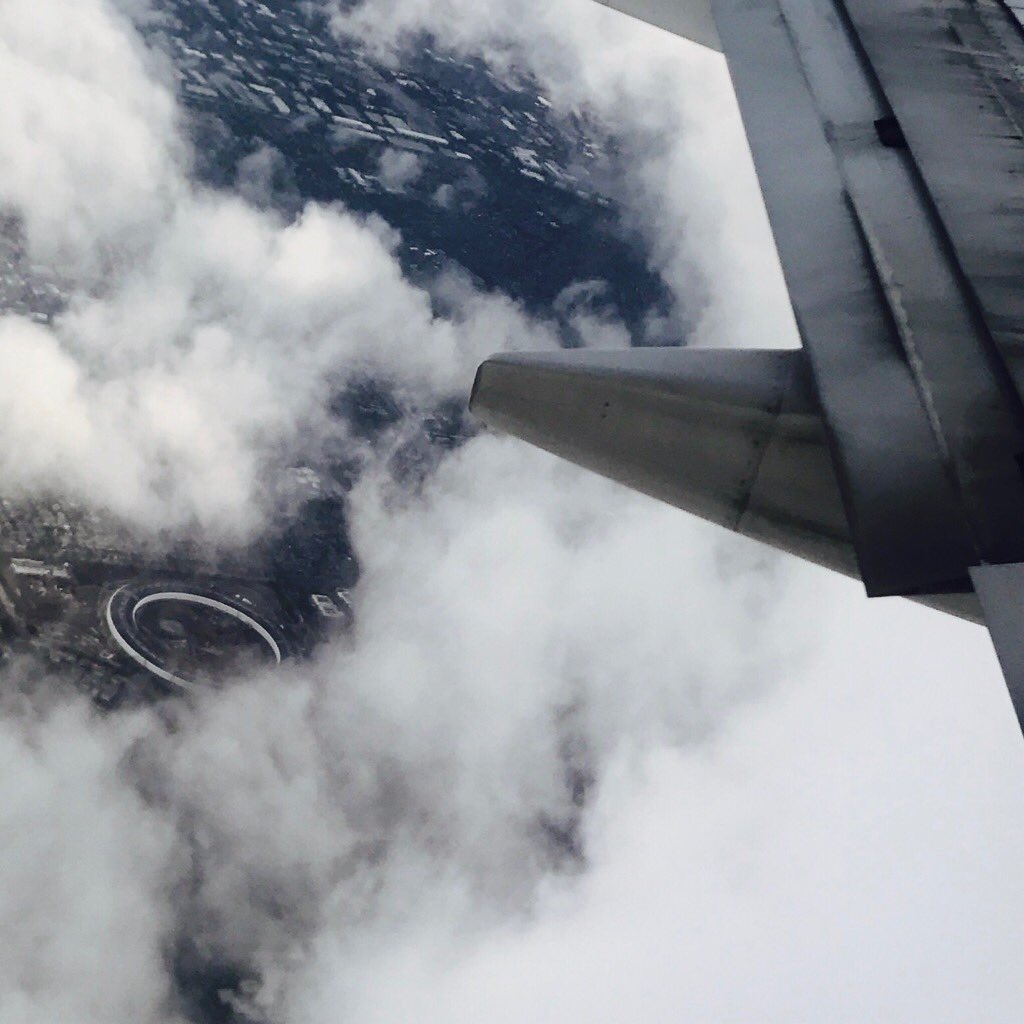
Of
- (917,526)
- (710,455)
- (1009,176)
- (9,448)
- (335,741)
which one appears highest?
(1009,176)

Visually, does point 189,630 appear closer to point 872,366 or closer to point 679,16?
point 679,16

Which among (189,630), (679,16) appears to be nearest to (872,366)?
(679,16)

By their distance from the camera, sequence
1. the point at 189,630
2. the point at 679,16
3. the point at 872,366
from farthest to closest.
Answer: the point at 189,630, the point at 679,16, the point at 872,366

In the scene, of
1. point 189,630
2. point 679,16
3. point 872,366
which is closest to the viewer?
point 872,366

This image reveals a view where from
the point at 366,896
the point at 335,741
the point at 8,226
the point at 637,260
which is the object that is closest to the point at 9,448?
the point at 8,226

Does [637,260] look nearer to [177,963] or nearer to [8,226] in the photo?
[8,226]

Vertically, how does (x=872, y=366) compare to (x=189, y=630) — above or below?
above

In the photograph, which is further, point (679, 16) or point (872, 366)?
point (679, 16)
